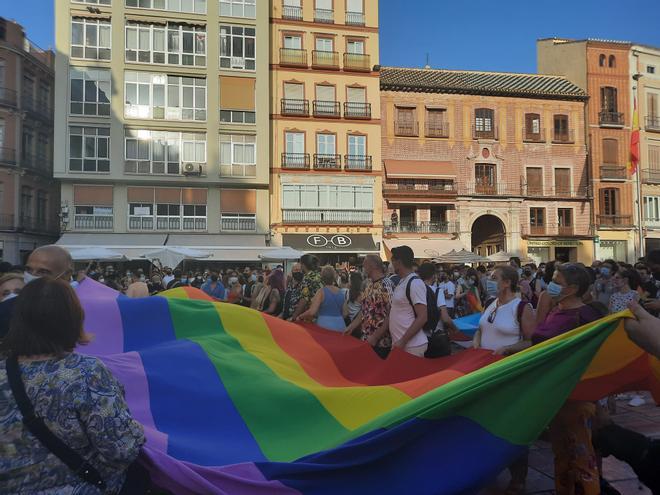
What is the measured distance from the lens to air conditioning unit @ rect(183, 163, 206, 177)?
30031 millimetres

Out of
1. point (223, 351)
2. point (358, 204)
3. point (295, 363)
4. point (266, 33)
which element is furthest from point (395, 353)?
point (266, 33)

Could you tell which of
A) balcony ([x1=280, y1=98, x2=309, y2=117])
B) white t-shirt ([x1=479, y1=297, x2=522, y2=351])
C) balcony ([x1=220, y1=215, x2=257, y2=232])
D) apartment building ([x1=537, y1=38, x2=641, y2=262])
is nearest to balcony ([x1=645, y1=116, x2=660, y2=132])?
apartment building ([x1=537, y1=38, x2=641, y2=262])

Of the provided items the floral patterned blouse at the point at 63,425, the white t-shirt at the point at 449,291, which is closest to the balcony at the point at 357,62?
the white t-shirt at the point at 449,291

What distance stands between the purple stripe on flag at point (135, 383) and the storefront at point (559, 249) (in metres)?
32.3

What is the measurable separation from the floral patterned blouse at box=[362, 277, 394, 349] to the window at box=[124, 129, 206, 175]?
1038 inches

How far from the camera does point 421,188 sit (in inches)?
1291

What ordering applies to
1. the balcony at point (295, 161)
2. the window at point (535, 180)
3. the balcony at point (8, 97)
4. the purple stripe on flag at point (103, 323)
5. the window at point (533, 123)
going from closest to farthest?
the purple stripe on flag at point (103, 323)
the balcony at point (295, 161)
the balcony at point (8, 97)
the window at point (535, 180)
the window at point (533, 123)

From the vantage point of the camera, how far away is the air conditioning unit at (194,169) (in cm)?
3003

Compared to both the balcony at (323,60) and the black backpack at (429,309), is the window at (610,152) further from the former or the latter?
the black backpack at (429,309)

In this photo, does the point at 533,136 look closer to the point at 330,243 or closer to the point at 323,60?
the point at 323,60

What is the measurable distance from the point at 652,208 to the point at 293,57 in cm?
2539

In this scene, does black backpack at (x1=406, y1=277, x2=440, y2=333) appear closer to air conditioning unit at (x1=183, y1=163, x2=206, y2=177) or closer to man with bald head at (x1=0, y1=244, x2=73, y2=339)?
man with bald head at (x1=0, y1=244, x2=73, y2=339)

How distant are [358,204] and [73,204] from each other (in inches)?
610

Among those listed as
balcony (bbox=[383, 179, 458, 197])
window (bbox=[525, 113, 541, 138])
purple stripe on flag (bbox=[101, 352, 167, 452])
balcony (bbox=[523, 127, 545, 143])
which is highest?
window (bbox=[525, 113, 541, 138])
